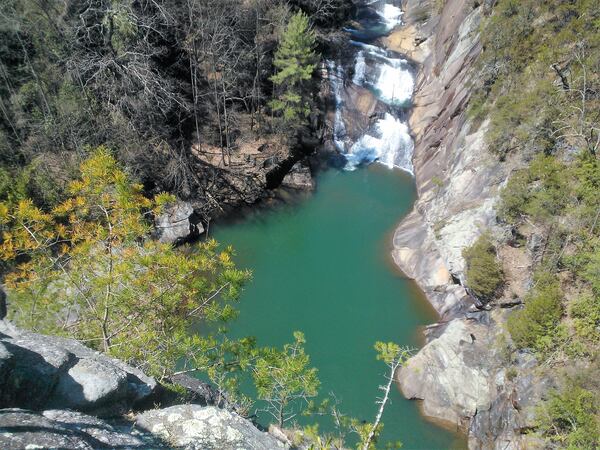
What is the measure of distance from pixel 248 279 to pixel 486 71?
741 inches

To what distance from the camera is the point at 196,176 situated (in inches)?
1042

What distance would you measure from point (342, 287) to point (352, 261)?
6.05 feet

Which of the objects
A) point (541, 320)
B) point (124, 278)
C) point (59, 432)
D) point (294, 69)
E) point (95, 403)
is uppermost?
point (294, 69)

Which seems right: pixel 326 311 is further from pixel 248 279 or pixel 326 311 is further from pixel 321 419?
pixel 248 279

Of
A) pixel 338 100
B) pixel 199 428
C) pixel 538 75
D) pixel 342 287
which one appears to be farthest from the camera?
pixel 338 100

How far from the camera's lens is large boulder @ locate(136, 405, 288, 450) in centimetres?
639

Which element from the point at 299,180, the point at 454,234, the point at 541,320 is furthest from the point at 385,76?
the point at 541,320

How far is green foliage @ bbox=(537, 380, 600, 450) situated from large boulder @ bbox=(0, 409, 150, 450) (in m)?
11.0

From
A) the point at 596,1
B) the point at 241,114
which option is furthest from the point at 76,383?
the point at 241,114

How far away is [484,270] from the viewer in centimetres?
1789

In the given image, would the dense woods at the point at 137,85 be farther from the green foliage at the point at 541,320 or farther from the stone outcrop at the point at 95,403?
the green foliage at the point at 541,320

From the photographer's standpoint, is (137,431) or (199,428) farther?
(199,428)

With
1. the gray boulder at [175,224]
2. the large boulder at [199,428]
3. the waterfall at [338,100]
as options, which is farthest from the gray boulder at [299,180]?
the large boulder at [199,428]

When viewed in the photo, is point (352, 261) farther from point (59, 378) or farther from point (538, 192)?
point (59, 378)
